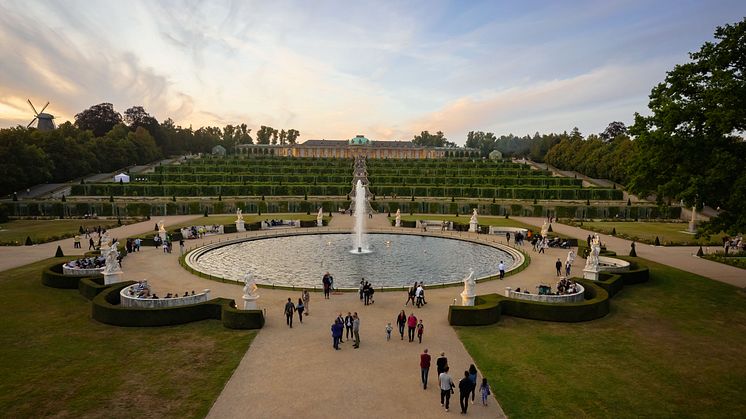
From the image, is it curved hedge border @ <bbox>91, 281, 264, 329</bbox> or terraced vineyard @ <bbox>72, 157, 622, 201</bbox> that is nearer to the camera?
curved hedge border @ <bbox>91, 281, 264, 329</bbox>

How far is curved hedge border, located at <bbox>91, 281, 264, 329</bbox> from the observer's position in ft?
77.3

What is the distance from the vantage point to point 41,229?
58.2 meters

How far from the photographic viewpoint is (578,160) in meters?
133

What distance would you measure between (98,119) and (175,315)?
152279 millimetres

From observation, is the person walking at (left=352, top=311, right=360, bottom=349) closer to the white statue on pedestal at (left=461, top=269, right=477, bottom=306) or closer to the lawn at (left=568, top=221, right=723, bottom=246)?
the white statue on pedestal at (left=461, top=269, right=477, bottom=306)

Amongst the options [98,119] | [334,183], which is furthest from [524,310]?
[98,119]

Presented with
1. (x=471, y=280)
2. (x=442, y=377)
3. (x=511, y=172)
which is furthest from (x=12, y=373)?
(x=511, y=172)

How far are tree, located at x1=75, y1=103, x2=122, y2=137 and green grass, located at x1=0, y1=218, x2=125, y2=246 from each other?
3725 inches

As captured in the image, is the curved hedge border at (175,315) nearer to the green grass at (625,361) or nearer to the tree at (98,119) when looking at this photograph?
the green grass at (625,361)

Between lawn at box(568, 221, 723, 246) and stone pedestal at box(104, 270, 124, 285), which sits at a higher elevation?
lawn at box(568, 221, 723, 246)

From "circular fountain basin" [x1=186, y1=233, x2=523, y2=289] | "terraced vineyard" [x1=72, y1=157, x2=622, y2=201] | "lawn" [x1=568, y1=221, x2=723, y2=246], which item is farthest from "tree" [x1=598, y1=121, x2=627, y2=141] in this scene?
"circular fountain basin" [x1=186, y1=233, x2=523, y2=289]

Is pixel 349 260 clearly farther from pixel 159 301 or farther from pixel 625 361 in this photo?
pixel 625 361

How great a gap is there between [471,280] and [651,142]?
1562cm

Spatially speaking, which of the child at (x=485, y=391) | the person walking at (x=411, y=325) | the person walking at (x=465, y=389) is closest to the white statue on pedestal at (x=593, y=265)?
the person walking at (x=411, y=325)
